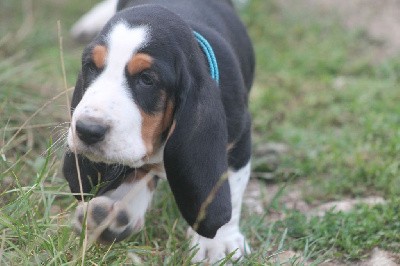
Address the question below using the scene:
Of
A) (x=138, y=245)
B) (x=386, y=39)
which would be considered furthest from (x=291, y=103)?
(x=138, y=245)

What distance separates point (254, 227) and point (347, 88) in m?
2.48

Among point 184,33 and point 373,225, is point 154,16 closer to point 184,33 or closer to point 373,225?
point 184,33

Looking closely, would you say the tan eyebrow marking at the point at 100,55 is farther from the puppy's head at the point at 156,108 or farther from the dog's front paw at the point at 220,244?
the dog's front paw at the point at 220,244

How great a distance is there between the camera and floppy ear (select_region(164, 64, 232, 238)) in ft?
12.5

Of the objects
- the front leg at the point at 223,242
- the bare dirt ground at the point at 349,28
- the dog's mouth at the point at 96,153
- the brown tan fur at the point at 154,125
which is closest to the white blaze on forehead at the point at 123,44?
the brown tan fur at the point at 154,125

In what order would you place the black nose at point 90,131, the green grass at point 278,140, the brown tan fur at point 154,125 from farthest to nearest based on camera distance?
the green grass at point 278,140
the brown tan fur at point 154,125
the black nose at point 90,131

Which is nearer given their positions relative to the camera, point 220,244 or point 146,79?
point 146,79

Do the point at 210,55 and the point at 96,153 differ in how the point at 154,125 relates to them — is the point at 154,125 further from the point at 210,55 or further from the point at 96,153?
the point at 210,55

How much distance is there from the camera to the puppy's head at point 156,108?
3.62 meters

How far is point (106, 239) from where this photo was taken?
4004 millimetres

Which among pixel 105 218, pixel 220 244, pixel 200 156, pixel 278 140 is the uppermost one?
pixel 200 156

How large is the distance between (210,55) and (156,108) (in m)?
0.54

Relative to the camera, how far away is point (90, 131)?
3.55 metres

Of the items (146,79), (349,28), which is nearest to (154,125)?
(146,79)
